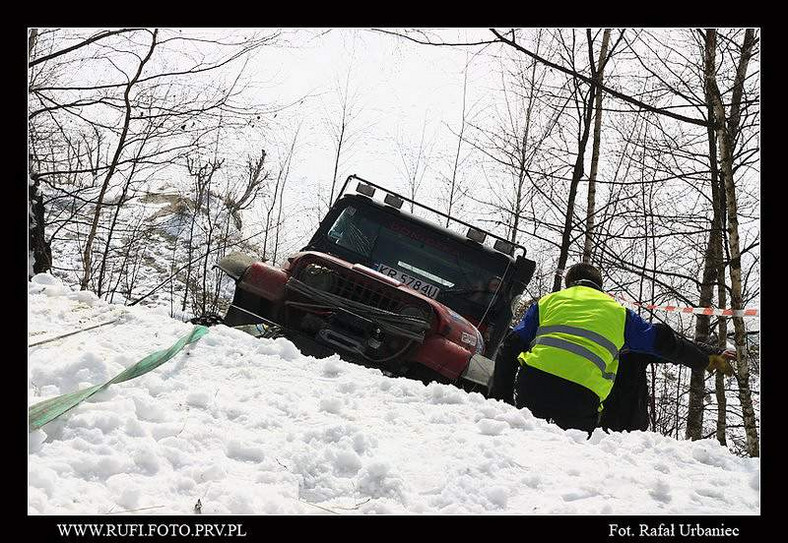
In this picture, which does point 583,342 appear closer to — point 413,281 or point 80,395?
point 413,281

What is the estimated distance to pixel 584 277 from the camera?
16.6 ft

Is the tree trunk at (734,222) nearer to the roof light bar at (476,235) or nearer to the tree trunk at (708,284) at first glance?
the tree trunk at (708,284)

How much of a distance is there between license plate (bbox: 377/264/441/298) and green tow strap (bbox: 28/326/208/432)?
2.90 meters

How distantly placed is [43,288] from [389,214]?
355 centimetres

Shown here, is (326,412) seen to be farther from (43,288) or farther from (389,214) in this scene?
(389,214)

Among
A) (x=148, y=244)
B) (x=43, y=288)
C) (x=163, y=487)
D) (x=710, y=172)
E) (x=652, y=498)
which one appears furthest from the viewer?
(x=148, y=244)

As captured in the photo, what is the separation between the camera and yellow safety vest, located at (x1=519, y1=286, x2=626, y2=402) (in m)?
4.40

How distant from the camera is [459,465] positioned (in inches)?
126

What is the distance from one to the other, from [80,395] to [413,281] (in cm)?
424

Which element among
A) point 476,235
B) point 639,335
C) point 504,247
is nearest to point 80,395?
point 639,335

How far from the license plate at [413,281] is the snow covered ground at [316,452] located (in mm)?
2556

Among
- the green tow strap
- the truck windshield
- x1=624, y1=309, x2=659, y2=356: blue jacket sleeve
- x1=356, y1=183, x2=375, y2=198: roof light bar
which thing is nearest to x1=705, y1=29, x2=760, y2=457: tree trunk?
x1=624, y1=309, x2=659, y2=356: blue jacket sleeve

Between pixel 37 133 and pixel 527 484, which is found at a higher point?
pixel 37 133
